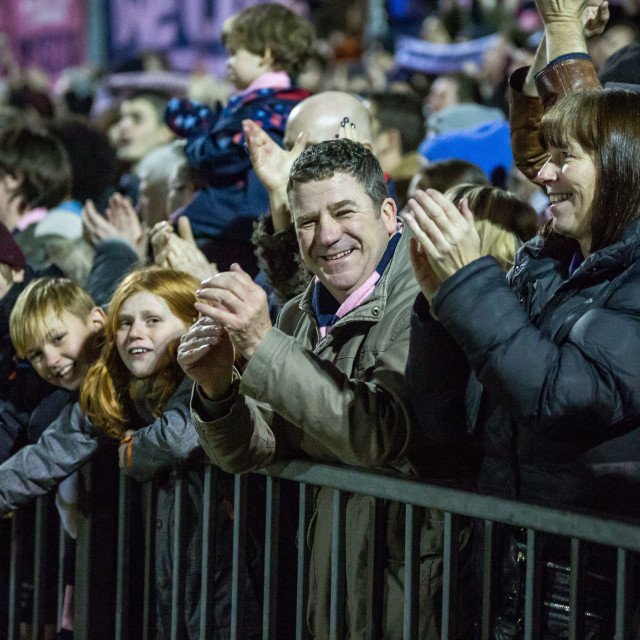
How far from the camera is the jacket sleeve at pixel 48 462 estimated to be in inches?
138

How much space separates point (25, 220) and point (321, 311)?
126 inches

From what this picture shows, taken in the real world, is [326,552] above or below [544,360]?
below

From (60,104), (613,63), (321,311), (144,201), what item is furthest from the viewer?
(60,104)

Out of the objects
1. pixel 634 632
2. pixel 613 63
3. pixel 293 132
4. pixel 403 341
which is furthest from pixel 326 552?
pixel 613 63

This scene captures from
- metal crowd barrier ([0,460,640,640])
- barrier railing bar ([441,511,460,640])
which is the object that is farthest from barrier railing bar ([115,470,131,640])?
barrier railing bar ([441,511,460,640])

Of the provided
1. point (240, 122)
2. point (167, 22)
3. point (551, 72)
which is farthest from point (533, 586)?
point (167, 22)

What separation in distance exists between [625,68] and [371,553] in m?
2.02

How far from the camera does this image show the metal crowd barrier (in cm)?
197

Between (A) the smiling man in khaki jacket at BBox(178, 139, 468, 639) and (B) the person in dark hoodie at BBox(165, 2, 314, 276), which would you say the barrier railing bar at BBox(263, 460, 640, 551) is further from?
(B) the person in dark hoodie at BBox(165, 2, 314, 276)

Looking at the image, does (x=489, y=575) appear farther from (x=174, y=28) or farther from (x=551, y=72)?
(x=174, y=28)

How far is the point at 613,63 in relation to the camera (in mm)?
3621

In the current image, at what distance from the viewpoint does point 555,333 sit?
87.7 inches

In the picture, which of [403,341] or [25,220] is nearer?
[403,341]

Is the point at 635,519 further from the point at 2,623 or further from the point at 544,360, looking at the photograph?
the point at 2,623
